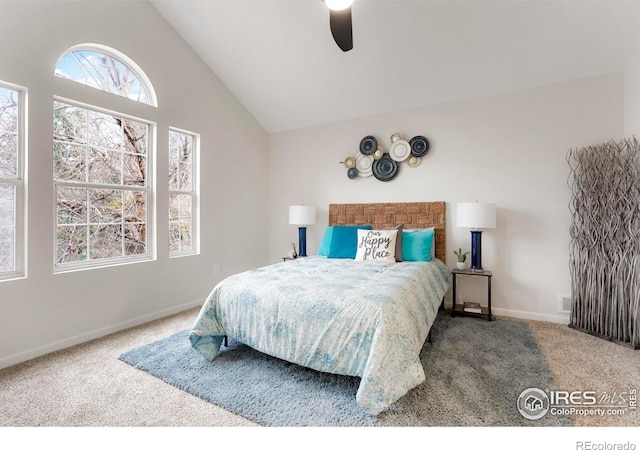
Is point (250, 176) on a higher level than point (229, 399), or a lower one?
higher

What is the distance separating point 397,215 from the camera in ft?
12.5

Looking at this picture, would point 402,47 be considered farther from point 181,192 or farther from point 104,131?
point 104,131

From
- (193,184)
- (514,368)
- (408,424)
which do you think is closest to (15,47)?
(193,184)

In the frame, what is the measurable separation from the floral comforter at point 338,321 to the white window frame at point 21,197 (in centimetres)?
149

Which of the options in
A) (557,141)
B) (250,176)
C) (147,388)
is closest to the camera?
(147,388)

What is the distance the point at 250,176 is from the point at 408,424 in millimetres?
3772

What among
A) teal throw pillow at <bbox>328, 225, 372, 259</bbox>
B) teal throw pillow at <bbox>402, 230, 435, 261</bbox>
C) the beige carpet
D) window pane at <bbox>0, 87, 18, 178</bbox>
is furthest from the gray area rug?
window pane at <bbox>0, 87, 18, 178</bbox>

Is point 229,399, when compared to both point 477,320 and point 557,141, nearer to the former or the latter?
point 477,320

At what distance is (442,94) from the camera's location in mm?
3477

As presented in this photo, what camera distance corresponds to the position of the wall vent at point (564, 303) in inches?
119

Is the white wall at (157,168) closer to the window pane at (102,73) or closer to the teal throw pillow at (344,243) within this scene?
the window pane at (102,73)

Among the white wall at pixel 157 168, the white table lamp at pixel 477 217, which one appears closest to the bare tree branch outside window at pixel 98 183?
the white wall at pixel 157 168

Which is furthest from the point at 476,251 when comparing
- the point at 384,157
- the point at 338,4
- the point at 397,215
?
the point at 338,4

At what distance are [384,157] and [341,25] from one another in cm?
226
